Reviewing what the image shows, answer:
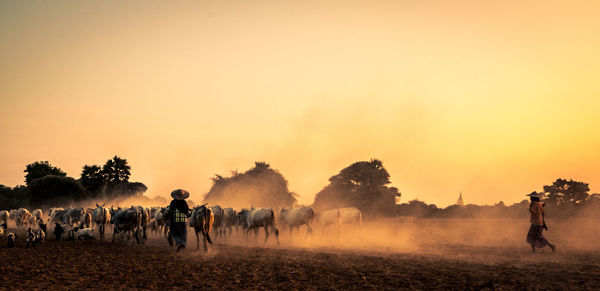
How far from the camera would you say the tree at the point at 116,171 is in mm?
73875

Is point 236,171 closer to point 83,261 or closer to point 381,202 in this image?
point 381,202

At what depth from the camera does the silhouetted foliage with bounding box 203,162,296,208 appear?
2297 inches

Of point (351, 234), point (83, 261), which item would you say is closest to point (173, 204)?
point (83, 261)

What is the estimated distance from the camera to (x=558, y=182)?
49.5 m

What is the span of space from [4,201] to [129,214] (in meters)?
70.2

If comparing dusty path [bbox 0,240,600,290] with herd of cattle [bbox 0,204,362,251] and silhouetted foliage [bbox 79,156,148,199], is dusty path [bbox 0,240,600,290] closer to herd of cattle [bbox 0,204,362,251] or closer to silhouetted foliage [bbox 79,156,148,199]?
herd of cattle [bbox 0,204,362,251]

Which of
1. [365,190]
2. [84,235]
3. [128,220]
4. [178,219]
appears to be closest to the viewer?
[178,219]

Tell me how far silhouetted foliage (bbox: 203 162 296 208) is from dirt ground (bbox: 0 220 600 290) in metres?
41.5

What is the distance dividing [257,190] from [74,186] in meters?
33.3

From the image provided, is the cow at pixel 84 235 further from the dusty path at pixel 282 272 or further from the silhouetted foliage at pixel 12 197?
the silhouetted foliage at pixel 12 197

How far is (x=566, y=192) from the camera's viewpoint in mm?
49031

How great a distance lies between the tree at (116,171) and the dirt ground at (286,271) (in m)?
61.0

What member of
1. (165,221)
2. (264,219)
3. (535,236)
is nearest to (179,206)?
(165,221)

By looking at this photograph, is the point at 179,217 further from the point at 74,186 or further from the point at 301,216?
the point at 74,186
